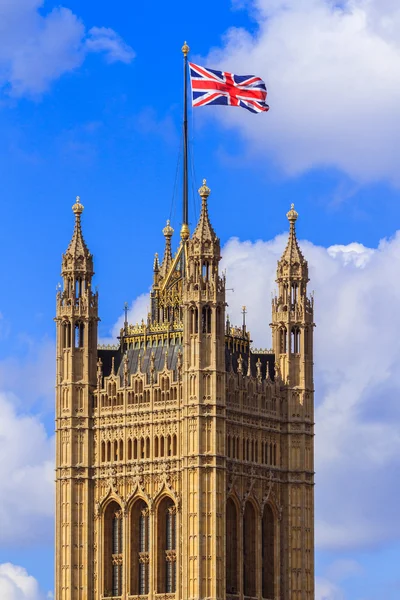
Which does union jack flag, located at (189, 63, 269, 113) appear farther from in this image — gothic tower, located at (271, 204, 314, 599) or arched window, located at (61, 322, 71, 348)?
arched window, located at (61, 322, 71, 348)

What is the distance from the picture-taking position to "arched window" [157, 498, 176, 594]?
155 metres

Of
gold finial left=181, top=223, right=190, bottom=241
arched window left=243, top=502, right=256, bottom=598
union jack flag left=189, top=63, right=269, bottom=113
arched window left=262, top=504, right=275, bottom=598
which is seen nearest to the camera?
union jack flag left=189, top=63, right=269, bottom=113

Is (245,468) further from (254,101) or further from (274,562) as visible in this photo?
(254,101)

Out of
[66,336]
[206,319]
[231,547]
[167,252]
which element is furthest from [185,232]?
[231,547]

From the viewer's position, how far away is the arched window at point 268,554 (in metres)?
158

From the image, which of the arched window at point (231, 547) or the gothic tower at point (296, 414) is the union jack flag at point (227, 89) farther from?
the arched window at point (231, 547)

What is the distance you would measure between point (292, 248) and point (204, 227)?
728 cm

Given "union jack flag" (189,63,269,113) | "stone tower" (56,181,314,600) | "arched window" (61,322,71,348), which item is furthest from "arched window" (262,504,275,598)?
"union jack flag" (189,63,269,113)

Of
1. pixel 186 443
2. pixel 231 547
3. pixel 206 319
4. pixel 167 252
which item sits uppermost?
pixel 167 252

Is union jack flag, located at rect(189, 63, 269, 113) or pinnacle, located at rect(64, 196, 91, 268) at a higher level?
union jack flag, located at rect(189, 63, 269, 113)

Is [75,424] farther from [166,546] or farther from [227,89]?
[227,89]

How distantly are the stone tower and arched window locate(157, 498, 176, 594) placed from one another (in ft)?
0.25

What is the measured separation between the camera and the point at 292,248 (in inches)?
6358

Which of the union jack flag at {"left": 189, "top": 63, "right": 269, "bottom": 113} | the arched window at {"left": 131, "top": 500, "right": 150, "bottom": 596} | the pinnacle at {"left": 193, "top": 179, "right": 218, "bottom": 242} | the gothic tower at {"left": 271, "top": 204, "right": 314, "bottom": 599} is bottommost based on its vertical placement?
the arched window at {"left": 131, "top": 500, "right": 150, "bottom": 596}
